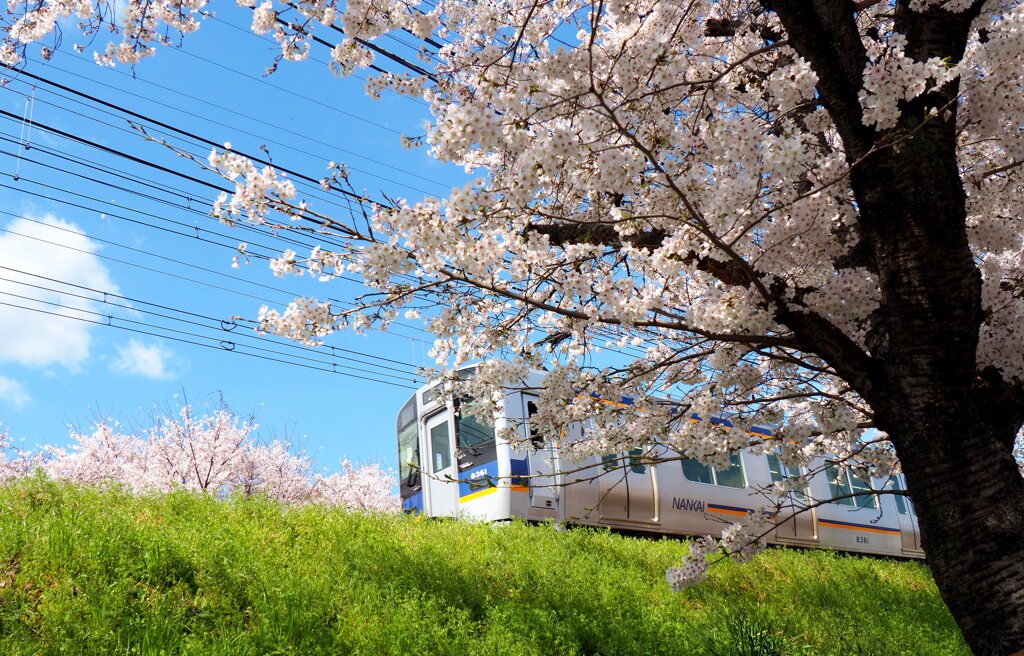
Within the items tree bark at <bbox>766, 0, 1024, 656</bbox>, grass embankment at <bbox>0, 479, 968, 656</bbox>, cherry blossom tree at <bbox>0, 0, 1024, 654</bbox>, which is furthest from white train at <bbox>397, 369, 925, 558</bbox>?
tree bark at <bbox>766, 0, 1024, 656</bbox>

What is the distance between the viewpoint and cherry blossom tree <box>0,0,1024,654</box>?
3566mm

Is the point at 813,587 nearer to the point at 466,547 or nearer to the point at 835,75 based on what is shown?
the point at 466,547

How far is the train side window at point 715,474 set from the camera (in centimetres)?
1154

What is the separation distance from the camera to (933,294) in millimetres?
3785

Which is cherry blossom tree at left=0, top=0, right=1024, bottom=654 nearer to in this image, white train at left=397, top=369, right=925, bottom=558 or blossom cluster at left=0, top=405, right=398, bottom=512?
white train at left=397, top=369, right=925, bottom=558

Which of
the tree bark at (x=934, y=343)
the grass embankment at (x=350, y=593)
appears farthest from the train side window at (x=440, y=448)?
the tree bark at (x=934, y=343)

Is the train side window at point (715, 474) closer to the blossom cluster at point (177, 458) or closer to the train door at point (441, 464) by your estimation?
the train door at point (441, 464)

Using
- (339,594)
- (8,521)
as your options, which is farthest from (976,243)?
(8,521)

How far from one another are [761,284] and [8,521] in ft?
17.3

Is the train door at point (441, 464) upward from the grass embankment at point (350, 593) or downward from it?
upward

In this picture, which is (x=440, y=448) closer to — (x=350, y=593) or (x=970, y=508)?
(x=350, y=593)

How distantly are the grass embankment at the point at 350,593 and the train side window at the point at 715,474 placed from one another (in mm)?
3467

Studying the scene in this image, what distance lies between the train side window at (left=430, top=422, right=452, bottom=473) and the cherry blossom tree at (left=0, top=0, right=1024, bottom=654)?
6.06 meters

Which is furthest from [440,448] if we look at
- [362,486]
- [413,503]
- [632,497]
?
[362,486]
